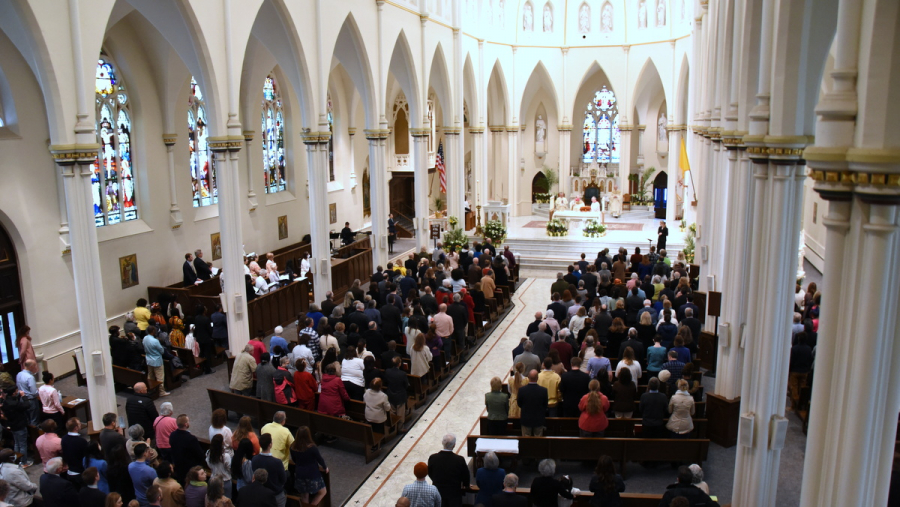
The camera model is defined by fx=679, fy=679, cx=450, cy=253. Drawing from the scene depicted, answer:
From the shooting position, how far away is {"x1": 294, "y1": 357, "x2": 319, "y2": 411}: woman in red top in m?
10.1

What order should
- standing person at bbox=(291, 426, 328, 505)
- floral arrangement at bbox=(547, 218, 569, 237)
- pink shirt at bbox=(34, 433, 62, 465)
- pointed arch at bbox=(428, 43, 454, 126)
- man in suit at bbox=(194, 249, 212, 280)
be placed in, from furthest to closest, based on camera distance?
floral arrangement at bbox=(547, 218, 569, 237)
pointed arch at bbox=(428, 43, 454, 126)
man in suit at bbox=(194, 249, 212, 280)
pink shirt at bbox=(34, 433, 62, 465)
standing person at bbox=(291, 426, 328, 505)

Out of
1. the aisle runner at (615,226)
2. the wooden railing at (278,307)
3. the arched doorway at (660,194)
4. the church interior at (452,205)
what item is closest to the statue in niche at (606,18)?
the church interior at (452,205)

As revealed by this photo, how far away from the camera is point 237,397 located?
34.8ft

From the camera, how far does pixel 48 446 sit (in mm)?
8094

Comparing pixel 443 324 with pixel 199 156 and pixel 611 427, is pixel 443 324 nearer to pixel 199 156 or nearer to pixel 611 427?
pixel 611 427

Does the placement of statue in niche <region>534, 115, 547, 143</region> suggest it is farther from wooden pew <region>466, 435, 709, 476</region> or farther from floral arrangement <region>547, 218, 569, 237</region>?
wooden pew <region>466, 435, 709, 476</region>

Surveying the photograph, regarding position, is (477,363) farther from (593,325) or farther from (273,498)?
(273,498)

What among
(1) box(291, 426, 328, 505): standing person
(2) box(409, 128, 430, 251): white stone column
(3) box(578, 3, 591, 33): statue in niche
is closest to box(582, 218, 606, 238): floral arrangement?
(2) box(409, 128, 430, 251): white stone column

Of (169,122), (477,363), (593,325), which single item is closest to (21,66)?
(169,122)

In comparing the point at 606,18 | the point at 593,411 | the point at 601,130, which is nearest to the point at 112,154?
the point at 593,411

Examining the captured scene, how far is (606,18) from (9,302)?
25778mm

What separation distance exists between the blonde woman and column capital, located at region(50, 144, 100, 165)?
7128 mm

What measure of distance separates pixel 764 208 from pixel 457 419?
6.09 meters

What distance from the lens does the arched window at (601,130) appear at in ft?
115
